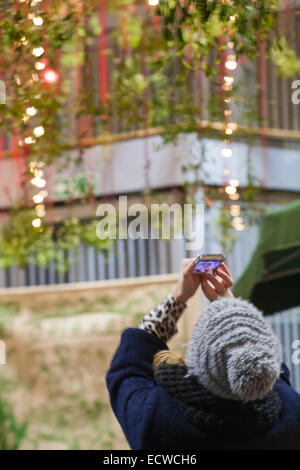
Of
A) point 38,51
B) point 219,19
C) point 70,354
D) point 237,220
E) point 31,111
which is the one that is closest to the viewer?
point 219,19

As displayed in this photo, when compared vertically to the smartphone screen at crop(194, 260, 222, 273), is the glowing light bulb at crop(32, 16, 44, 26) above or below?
above

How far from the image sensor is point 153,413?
173 centimetres

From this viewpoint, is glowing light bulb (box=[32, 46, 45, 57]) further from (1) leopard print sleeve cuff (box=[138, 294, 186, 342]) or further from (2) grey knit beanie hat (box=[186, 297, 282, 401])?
(2) grey knit beanie hat (box=[186, 297, 282, 401])

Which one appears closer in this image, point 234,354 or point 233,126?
point 234,354

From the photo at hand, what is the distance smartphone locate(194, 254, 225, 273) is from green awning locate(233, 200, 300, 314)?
134 centimetres

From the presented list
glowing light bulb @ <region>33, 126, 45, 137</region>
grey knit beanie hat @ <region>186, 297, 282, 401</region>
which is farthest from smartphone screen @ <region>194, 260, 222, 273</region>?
glowing light bulb @ <region>33, 126, 45, 137</region>

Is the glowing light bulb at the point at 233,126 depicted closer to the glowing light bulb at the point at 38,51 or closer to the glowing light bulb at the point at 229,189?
the glowing light bulb at the point at 229,189

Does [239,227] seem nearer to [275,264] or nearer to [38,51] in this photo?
[275,264]

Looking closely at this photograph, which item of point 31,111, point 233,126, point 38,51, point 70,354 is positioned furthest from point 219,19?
point 233,126

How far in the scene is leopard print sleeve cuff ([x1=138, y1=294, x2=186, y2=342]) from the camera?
1.94 m

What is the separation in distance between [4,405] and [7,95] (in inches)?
58.3

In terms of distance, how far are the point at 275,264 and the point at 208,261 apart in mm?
Answer: 1565

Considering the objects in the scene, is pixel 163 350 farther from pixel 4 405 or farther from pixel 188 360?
pixel 4 405
